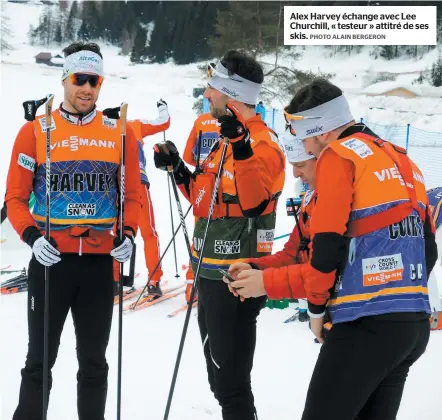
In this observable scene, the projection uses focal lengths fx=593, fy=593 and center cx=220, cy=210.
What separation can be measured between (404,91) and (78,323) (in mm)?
38111

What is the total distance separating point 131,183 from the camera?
119 inches

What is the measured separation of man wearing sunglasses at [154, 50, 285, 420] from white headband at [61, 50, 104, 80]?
19.8 inches

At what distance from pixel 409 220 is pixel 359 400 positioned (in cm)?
61

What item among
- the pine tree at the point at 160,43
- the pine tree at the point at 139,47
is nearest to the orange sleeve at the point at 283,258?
the pine tree at the point at 160,43

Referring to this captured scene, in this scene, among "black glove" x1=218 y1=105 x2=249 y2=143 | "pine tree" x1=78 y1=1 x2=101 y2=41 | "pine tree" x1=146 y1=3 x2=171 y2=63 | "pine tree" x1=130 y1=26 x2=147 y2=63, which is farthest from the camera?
"pine tree" x1=78 y1=1 x2=101 y2=41

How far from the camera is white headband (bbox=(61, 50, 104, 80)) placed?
2.90 metres

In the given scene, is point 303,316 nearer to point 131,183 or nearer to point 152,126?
point 152,126

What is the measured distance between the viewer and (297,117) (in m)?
2.14

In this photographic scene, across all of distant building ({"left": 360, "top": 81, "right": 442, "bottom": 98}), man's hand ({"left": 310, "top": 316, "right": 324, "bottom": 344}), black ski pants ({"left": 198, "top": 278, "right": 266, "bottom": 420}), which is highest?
distant building ({"left": 360, "top": 81, "right": 442, "bottom": 98})

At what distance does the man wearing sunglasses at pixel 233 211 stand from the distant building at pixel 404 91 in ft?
120

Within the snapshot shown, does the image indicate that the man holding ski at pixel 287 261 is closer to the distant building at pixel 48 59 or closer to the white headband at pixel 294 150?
the white headband at pixel 294 150

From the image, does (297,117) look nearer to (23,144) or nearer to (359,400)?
(359,400)

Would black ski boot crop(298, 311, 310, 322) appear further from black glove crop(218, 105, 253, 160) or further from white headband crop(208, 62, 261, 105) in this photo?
black glove crop(218, 105, 253, 160)

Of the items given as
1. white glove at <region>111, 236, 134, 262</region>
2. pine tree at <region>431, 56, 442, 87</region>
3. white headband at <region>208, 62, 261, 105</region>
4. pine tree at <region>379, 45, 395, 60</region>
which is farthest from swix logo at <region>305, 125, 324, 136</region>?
pine tree at <region>379, 45, 395, 60</region>
